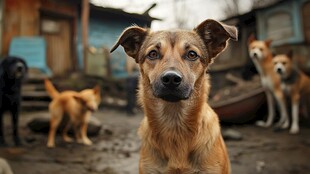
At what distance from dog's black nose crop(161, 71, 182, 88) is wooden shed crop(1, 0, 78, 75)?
35.9 ft

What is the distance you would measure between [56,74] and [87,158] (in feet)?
29.0

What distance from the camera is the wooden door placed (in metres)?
13.1

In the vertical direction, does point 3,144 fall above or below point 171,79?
below

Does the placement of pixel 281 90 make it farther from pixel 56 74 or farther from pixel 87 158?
pixel 56 74

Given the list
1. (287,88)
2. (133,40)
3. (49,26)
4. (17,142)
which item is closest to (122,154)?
(17,142)

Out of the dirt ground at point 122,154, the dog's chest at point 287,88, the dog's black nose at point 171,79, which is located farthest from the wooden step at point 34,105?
the dog's black nose at point 171,79

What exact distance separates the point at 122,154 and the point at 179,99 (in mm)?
3069

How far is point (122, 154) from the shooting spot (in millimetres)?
5230

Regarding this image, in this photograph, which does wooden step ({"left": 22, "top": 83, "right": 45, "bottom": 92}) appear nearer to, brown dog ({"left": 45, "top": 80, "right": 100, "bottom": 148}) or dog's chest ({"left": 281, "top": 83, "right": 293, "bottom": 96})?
brown dog ({"left": 45, "top": 80, "right": 100, "bottom": 148})

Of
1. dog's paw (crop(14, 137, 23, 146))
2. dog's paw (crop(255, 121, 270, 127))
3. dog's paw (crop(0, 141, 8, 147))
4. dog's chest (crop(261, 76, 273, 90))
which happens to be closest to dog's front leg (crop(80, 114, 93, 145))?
dog's paw (crop(14, 137, 23, 146))

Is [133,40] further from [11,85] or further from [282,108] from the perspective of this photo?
[282,108]

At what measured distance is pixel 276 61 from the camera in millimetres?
6430

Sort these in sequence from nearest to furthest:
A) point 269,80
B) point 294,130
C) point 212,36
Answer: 1. point 212,36
2. point 294,130
3. point 269,80

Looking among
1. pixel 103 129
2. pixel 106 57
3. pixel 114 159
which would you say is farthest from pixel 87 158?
pixel 106 57
